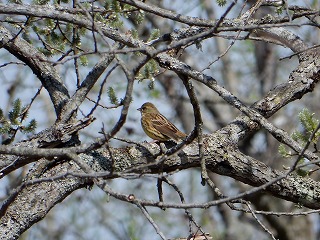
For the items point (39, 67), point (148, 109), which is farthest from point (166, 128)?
point (39, 67)

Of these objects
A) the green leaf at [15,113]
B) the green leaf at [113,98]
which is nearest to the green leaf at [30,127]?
the green leaf at [15,113]

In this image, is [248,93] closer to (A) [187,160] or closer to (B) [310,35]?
(B) [310,35]

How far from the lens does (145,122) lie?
795 cm

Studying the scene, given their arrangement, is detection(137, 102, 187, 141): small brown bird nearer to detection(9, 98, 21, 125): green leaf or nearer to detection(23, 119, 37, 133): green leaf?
detection(23, 119, 37, 133): green leaf

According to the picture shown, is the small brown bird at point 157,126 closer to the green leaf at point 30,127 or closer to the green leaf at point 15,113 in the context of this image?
the green leaf at point 30,127

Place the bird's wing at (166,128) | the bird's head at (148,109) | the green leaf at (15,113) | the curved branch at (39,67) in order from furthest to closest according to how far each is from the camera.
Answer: the bird's head at (148,109)
the bird's wing at (166,128)
the curved branch at (39,67)
the green leaf at (15,113)

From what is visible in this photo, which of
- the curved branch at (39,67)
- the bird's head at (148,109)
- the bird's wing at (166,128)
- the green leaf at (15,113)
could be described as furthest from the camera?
the bird's head at (148,109)

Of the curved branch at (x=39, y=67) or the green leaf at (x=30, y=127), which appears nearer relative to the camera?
the green leaf at (x=30, y=127)

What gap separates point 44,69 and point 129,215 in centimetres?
1120

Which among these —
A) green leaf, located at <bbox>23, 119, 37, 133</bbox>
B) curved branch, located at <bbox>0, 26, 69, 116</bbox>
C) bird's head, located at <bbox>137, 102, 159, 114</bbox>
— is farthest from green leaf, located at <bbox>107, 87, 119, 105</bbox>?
bird's head, located at <bbox>137, 102, 159, 114</bbox>

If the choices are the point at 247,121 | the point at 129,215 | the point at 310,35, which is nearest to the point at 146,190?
the point at 129,215

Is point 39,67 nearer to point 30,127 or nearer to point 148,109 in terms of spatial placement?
point 30,127

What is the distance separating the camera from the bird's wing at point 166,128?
6658 millimetres

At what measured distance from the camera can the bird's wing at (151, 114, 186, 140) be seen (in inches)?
262
